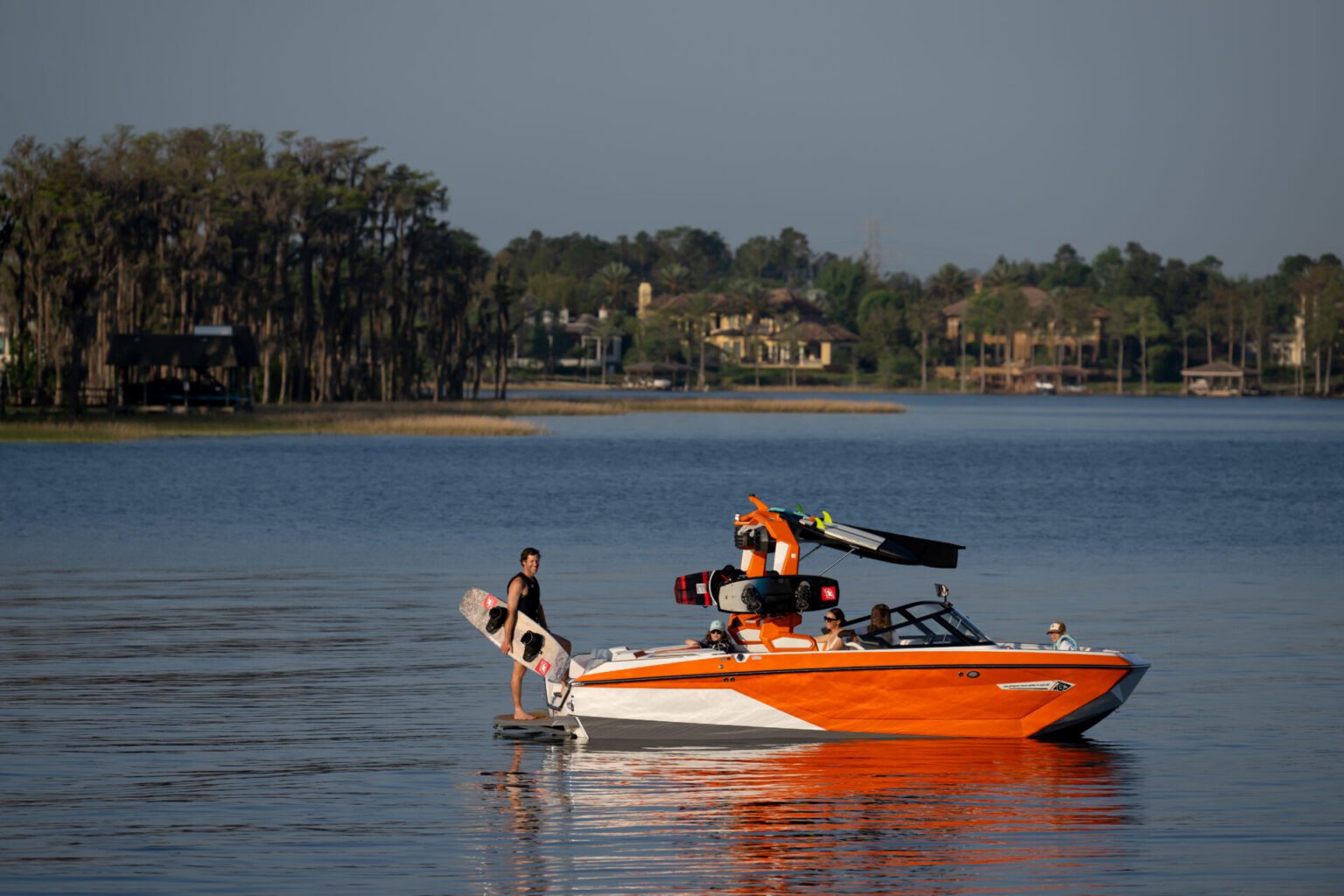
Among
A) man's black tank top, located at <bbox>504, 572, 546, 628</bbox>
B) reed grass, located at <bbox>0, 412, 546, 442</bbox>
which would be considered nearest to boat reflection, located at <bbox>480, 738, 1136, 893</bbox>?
man's black tank top, located at <bbox>504, 572, 546, 628</bbox>

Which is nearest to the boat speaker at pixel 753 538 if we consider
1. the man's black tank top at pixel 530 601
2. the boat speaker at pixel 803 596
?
the boat speaker at pixel 803 596

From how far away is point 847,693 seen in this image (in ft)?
58.9

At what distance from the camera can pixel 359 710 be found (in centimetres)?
1944

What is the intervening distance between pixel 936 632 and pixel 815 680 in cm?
151

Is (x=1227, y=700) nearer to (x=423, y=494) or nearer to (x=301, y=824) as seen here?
(x=301, y=824)

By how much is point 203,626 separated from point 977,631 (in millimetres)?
12555

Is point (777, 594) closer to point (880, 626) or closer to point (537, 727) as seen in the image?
point (880, 626)

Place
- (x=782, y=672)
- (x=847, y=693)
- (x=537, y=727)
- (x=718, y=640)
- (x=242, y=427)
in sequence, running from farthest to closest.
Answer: (x=242, y=427) < (x=537, y=727) < (x=718, y=640) < (x=847, y=693) < (x=782, y=672)

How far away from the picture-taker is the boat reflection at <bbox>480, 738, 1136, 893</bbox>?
13.2 m

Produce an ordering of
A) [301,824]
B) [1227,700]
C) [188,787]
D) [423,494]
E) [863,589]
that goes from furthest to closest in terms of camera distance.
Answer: [423,494], [863,589], [1227,700], [188,787], [301,824]

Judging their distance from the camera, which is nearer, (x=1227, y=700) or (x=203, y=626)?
(x=1227, y=700)

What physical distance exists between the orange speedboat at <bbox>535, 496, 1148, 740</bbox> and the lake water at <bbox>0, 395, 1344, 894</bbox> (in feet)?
0.94

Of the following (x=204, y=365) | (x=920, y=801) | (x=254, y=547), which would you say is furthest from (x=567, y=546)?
(x=204, y=365)

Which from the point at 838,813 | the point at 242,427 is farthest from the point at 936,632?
the point at 242,427
